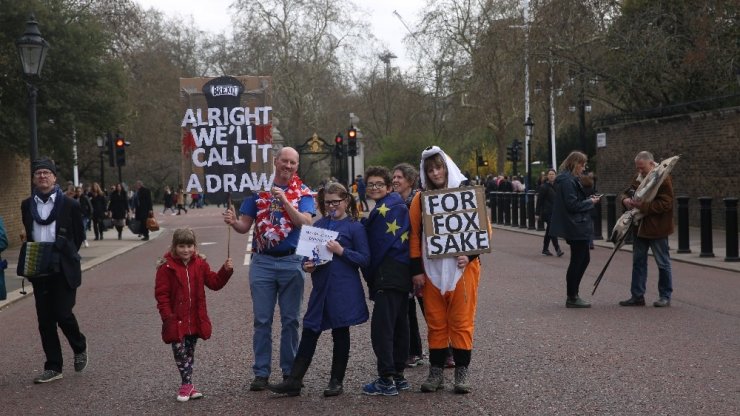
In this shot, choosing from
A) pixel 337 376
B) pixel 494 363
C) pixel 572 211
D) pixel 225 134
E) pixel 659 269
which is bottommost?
pixel 494 363

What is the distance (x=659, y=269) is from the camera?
11.7m

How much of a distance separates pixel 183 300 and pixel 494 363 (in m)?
2.51

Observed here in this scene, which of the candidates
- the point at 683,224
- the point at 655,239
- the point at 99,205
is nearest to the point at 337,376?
the point at 655,239

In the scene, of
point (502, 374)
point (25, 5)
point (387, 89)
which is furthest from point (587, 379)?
point (387, 89)

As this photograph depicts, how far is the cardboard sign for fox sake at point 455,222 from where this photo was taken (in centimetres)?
704

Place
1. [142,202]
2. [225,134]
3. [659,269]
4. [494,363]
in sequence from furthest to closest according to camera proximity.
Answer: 1. [142,202]
2. [659,269]
3. [225,134]
4. [494,363]

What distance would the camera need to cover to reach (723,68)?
28.4 meters

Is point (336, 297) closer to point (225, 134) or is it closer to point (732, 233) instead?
point (225, 134)

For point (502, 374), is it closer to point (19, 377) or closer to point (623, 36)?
point (19, 377)

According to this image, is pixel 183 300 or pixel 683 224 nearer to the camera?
pixel 183 300

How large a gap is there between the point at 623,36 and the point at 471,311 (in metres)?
25.2

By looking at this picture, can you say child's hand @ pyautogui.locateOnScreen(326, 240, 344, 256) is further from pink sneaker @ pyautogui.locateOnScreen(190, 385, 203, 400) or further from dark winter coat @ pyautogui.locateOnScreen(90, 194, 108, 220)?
dark winter coat @ pyautogui.locateOnScreen(90, 194, 108, 220)

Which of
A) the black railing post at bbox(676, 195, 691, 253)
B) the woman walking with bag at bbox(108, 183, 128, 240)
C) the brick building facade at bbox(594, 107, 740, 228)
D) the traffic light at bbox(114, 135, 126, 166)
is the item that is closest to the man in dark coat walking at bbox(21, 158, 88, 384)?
the black railing post at bbox(676, 195, 691, 253)

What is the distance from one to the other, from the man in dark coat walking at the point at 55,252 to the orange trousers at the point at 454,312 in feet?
9.56
